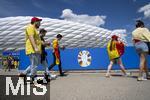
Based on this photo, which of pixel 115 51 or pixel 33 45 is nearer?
pixel 33 45

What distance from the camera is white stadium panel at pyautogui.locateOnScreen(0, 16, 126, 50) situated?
193ft

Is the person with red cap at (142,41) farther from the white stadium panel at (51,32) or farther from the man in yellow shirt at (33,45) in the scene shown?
the white stadium panel at (51,32)

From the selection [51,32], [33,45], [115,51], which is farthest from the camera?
[51,32]

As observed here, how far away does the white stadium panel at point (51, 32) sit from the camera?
5894cm

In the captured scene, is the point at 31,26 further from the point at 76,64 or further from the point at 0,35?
the point at 0,35

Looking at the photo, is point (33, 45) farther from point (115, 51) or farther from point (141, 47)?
point (115, 51)

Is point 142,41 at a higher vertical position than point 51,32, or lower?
lower

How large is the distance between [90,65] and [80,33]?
5023 centimetres

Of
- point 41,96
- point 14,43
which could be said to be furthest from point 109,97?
point 14,43

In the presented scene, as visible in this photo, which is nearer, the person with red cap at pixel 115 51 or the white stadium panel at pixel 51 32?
the person with red cap at pixel 115 51

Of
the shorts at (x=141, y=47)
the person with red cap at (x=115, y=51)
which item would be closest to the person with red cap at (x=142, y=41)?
the shorts at (x=141, y=47)

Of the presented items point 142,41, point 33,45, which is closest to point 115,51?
point 142,41

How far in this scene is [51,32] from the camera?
197 feet

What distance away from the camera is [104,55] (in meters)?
13.7
